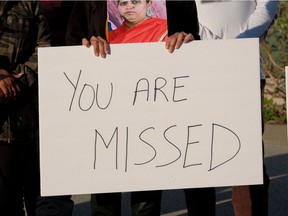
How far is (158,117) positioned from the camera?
312cm

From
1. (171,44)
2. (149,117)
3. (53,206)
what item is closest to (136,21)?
(171,44)

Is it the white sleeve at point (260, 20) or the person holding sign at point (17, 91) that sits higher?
the white sleeve at point (260, 20)

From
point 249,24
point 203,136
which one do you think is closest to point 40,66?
point 203,136

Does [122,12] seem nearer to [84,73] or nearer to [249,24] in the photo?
[84,73]

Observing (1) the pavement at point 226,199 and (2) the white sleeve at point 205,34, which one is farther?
(1) the pavement at point 226,199

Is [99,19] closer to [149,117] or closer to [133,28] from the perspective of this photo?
[133,28]

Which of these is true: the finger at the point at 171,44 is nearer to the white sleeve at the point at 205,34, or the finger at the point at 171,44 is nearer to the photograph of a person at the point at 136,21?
the photograph of a person at the point at 136,21

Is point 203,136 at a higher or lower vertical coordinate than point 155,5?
lower

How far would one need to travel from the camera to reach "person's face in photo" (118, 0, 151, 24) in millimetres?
3293

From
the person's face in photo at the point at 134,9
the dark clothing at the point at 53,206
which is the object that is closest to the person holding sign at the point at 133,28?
the person's face in photo at the point at 134,9

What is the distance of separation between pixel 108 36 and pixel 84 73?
362 millimetres

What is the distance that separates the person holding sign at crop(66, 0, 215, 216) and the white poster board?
208mm

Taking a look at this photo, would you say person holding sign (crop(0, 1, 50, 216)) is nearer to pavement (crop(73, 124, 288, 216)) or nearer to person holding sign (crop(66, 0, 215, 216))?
person holding sign (crop(66, 0, 215, 216))

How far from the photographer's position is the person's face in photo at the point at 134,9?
10.8 feet
